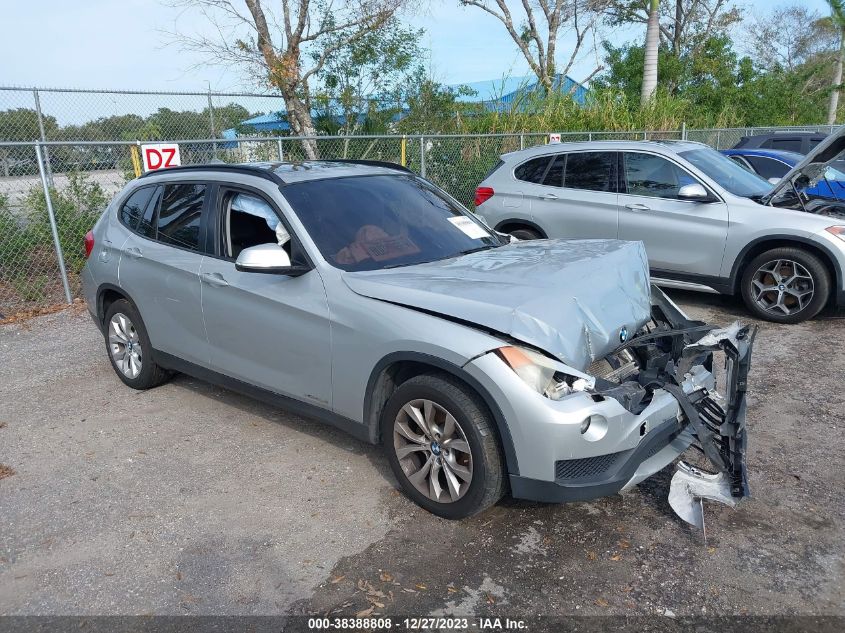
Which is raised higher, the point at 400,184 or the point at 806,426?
the point at 400,184

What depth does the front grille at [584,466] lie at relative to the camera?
3188 mm

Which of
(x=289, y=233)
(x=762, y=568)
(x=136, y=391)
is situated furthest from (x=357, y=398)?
(x=136, y=391)

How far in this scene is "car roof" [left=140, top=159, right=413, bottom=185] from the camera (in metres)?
4.56

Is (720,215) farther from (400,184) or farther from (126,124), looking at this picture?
(126,124)

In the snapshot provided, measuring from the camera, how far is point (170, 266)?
493 cm

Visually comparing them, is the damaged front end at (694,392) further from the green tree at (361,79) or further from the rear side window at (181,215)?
the green tree at (361,79)

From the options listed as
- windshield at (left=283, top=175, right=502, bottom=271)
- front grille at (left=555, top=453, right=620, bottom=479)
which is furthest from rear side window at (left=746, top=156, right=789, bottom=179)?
front grille at (left=555, top=453, right=620, bottom=479)

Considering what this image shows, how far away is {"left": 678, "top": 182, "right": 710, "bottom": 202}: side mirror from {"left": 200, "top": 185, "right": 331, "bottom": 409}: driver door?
14.9ft

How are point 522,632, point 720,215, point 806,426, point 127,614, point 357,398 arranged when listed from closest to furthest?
point 522,632 → point 127,614 → point 357,398 → point 806,426 → point 720,215

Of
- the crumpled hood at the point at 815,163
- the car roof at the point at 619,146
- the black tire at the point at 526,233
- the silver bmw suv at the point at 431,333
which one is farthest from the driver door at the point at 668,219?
the silver bmw suv at the point at 431,333

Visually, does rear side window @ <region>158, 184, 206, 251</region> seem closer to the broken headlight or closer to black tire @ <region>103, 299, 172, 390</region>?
Answer: black tire @ <region>103, 299, 172, 390</region>

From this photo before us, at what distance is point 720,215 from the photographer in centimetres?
720

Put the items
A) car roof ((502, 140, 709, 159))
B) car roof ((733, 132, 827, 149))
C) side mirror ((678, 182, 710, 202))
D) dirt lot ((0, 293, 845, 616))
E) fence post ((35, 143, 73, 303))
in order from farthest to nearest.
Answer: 1. car roof ((733, 132, 827, 149))
2. fence post ((35, 143, 73, 303))
3. car roof ((502, 140, 709, 159))
4. side mirror ((678, 182, 710, 202))
5. dirt lot ((0, 293, 845, 616))

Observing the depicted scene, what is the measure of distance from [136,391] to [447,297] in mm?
3380
